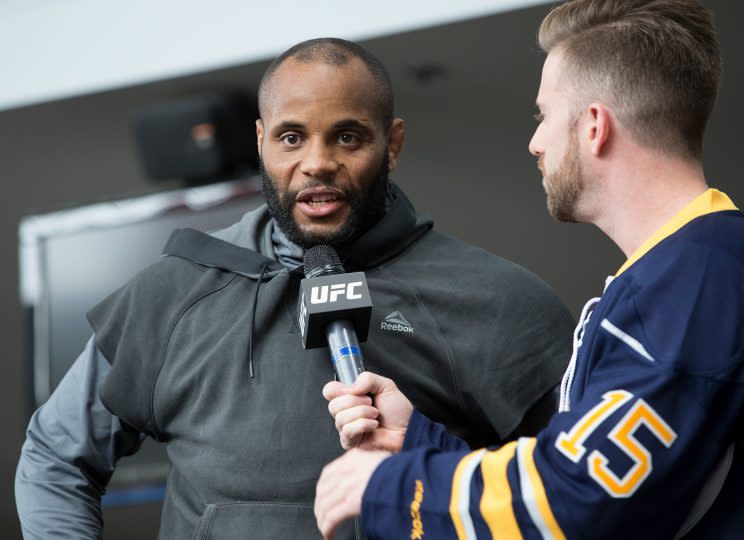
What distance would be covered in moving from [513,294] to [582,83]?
0.41 metres

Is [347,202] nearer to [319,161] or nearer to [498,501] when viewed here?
[319,161]

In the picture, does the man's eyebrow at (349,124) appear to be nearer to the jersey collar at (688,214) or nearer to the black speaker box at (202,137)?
the jersey collar at (688,214)

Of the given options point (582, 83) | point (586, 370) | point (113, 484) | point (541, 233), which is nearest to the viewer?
point (586, 370)

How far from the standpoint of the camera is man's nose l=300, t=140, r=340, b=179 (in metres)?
1.60

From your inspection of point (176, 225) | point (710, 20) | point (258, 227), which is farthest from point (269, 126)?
point (176, 225)

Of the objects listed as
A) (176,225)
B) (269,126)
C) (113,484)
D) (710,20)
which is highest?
(710,20)

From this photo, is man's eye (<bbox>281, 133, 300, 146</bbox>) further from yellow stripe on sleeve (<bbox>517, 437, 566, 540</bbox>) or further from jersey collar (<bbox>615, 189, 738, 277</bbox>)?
yellow stripe on sleeve (<bbox>517, 437, 566, 540</bbox>)

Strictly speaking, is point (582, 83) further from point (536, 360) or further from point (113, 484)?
point (113, 484)

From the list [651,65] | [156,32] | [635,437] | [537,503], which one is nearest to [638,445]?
[635,437]

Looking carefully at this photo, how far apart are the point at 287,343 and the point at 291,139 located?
1.06ft

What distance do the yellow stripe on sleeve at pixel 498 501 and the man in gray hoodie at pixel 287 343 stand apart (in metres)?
0.39

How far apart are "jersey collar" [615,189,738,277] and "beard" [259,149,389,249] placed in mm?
519

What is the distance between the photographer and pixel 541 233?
3.02 meters

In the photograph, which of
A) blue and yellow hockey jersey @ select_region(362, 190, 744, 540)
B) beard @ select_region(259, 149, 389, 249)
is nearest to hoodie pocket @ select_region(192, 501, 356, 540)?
blue and yellow hockey jersey @ select_region(362, 190, 744, 540)
